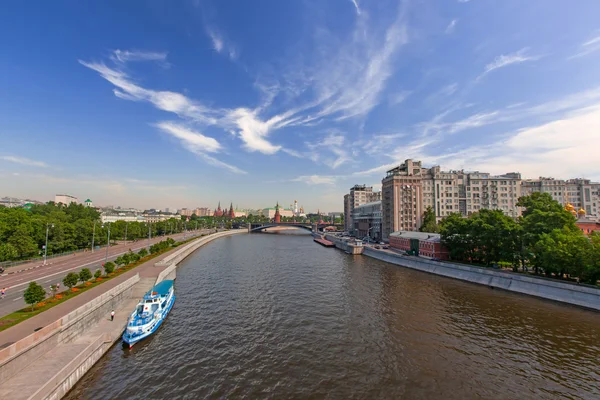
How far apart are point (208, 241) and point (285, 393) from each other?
11712cm

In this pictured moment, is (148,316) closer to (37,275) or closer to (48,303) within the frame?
(48,303)

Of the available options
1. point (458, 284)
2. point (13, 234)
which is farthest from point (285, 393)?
point (13, 234)

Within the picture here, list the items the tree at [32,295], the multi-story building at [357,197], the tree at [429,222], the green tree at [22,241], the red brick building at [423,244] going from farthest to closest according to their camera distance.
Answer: the multi-story building at [357,197]
the tree at [429,222]
the red brick building at [423,244]
the green tree at [22,241]
the tree at [32,295]

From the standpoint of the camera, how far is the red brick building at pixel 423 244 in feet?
219

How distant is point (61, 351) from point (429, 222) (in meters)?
100

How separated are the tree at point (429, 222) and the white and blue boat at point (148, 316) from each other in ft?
280

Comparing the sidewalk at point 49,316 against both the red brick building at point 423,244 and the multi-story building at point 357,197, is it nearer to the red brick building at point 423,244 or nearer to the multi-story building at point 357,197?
the red brick building at point 423,244

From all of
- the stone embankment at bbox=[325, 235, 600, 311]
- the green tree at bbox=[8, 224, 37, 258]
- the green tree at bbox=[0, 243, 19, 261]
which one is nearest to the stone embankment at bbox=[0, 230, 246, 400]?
the green tree at bbox=[0, 243, 19, 261]

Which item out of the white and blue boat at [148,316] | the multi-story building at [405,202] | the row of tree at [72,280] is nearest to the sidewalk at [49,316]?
the row of tree at [72,280]

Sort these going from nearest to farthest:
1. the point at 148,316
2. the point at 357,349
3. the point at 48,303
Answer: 1. the point at 357,349
2. the point at 148,316
3. the point at 48,303

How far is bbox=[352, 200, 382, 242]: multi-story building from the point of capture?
12450 centimetres

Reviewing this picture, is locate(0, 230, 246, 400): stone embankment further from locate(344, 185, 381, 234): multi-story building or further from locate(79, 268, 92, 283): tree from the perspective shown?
locate(344, 185, 381, 234): multi-story building

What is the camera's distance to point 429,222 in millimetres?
96688

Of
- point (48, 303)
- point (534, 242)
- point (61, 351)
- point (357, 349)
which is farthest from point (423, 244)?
point (48, 303)
